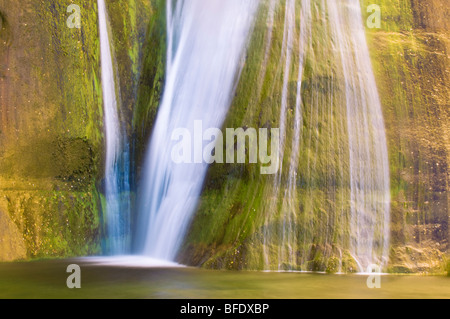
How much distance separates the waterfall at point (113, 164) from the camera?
12.5 meters

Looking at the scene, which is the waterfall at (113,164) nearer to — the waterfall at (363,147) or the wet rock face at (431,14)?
the waterfall at (363,147)

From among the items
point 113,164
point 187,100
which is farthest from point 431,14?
point 113,164

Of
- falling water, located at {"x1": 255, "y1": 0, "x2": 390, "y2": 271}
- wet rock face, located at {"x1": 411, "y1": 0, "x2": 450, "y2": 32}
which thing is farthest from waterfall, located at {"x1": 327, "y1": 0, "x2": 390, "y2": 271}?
wet rock face, located at {"x1": 411, "y1": 0, "x2": 450, "y2": 32}

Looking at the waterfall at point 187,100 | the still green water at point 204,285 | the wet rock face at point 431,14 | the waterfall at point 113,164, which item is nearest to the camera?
the still green water at point 204,285

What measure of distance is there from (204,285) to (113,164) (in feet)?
19.2

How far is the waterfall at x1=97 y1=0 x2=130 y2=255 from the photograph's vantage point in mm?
12507

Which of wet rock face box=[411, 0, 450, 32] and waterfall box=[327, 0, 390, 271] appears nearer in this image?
waterfall box=[327, 0, 390, 271]

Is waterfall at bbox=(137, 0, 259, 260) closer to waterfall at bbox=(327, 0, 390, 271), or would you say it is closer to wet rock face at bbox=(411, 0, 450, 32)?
waterfall at bbox=(327, 0, 390, 271)

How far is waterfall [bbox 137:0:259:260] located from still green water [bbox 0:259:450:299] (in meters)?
1.61

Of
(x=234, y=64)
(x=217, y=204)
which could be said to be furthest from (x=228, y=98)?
(x=217, y=204)

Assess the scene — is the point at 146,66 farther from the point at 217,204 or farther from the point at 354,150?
the point at 354,150

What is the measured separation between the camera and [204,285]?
24.8 feet

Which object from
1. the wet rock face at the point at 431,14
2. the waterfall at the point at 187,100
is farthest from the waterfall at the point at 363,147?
the waterfall at the point at 187,100

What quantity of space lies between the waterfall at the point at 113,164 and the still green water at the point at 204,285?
10.3ft
